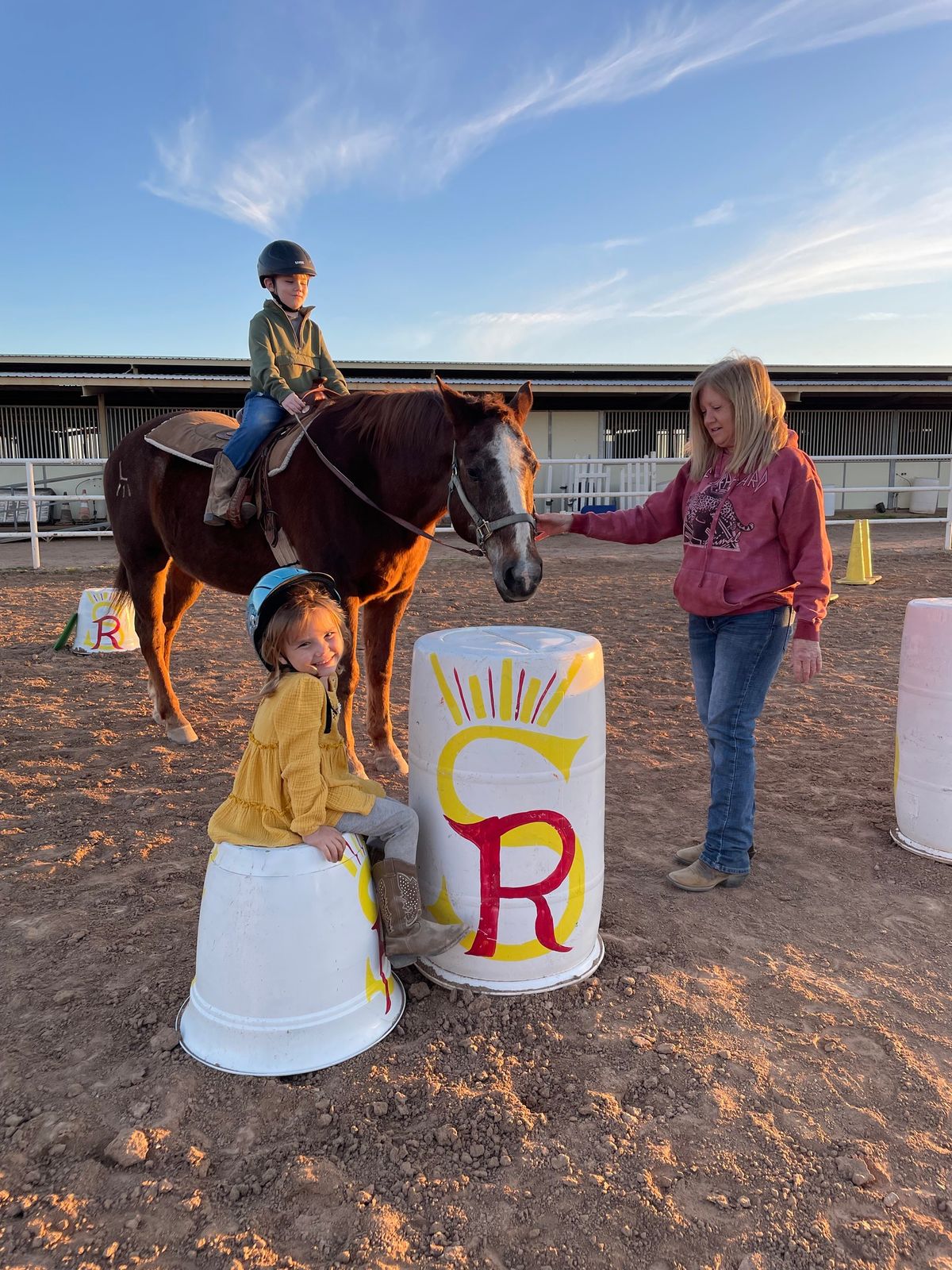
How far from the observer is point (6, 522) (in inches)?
727

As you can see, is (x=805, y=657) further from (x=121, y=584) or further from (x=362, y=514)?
(x=121, y=584)

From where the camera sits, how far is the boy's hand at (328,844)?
2039 millimetres

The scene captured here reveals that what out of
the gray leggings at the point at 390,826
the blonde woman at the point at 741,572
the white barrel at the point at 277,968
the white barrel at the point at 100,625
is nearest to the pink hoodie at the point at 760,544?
the blonde woman at the point at 741,572

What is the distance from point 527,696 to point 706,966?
1043mm

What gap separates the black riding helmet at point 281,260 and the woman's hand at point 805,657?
3105 millimetres

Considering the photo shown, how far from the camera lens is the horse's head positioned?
9.65 ft

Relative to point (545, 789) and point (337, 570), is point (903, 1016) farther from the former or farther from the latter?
point (337, 570)

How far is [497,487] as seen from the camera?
3027 millimetres

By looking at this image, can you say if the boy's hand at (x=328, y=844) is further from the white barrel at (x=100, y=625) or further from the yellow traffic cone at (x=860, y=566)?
the yellow traffic cone at (x=860, y=566)

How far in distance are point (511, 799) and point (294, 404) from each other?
2.52m

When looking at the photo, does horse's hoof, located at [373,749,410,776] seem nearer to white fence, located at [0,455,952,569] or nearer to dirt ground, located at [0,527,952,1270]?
dirt ground, located at [0,527,952,1270]

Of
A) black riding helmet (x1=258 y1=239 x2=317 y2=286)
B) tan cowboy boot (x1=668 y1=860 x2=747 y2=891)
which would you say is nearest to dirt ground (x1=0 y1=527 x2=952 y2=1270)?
tan cowboy boot (x1=668 y1=860 x2=747 y2=891)

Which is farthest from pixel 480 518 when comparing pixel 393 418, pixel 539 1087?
Result: pixel 539 1087

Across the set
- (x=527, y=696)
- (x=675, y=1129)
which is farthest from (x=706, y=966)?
(x=527, y=696)
